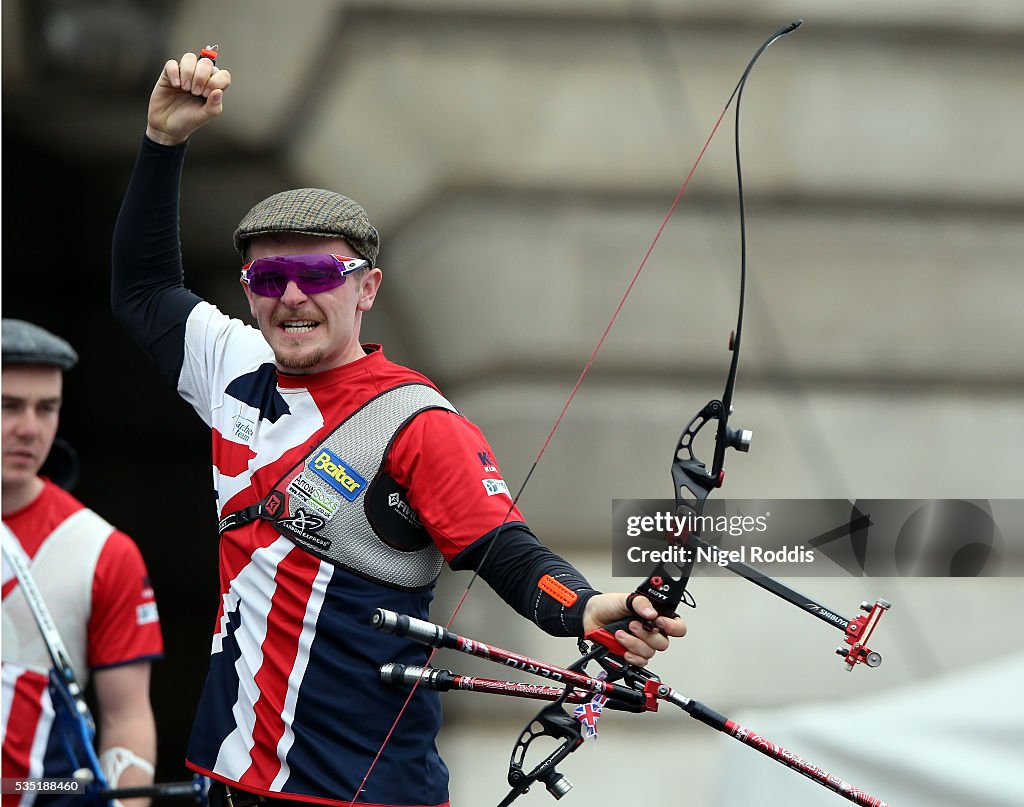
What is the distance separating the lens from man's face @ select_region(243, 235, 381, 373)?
7.22ft

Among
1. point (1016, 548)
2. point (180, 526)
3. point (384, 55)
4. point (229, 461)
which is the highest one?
point (384, 55)

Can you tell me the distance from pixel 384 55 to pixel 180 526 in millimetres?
1694

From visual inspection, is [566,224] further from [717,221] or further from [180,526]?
[180,526]

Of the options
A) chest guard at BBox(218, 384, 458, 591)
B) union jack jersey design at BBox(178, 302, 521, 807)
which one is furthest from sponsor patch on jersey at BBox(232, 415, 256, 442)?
chest guard at BBox(218, 384, 458, 591)

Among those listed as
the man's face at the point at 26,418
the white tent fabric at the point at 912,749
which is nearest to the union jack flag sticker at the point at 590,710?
the white tent fabric at the point at 912,749

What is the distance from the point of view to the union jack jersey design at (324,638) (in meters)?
2.10

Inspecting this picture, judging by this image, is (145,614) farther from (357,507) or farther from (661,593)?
(661,593)

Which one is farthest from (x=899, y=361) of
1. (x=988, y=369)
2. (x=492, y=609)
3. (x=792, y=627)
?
(x=492, y=609)

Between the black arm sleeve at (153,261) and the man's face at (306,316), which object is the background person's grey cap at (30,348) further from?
the man's face at (306,316)

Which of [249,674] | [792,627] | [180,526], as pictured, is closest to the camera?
[249,674]

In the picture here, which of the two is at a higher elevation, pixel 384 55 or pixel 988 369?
pixel 384 55

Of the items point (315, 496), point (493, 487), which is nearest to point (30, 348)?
point (315, 496)

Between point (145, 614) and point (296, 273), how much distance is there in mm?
1370

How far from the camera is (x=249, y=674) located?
85.5 inches
